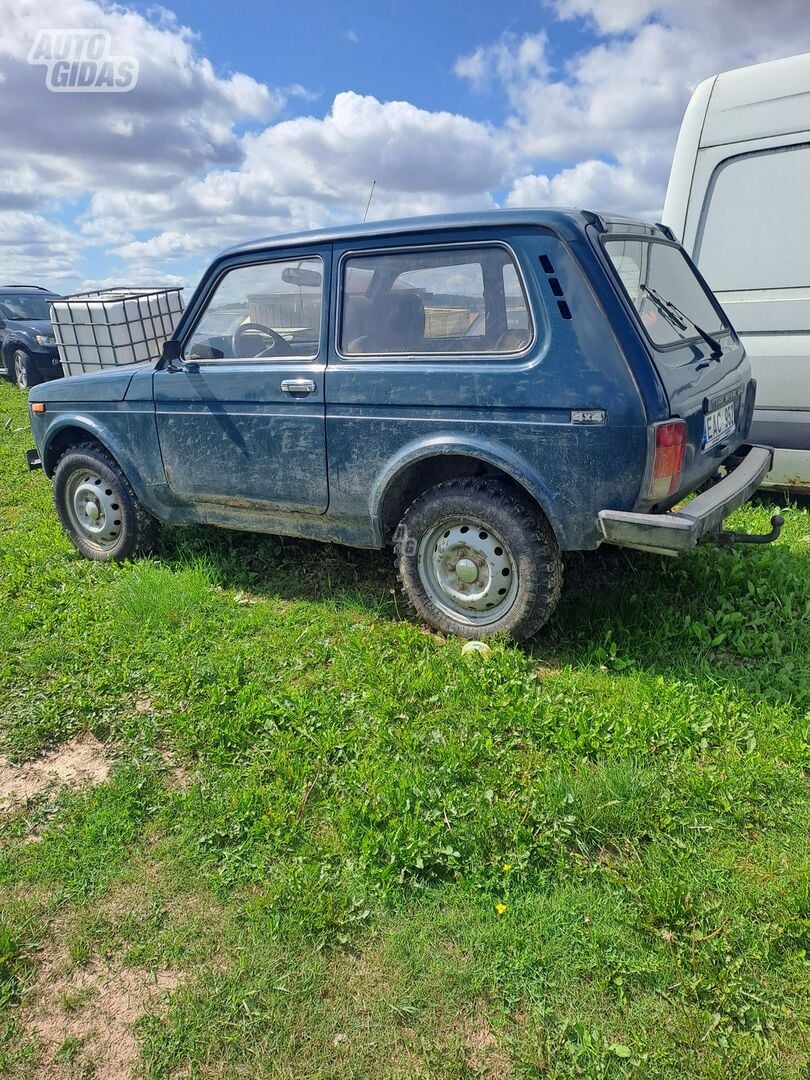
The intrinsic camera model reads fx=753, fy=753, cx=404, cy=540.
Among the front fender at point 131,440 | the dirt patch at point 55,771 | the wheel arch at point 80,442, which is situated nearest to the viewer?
the dirt patch at point 55,771

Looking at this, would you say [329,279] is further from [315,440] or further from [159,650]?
[159,650]

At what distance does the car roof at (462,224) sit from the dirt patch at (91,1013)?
302 cm

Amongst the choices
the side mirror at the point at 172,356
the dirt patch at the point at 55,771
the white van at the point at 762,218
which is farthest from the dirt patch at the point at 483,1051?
the white van at the point at 762,218

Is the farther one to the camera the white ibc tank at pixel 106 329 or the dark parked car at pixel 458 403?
the white ibc tank at pixel 106 329

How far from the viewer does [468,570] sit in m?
3.58

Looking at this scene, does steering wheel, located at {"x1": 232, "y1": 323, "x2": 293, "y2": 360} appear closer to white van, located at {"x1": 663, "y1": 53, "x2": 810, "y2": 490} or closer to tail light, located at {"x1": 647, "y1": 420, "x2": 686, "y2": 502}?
tail light, located at {"x1": 647, "y1": 420, "x2": 686, "y2": 502}

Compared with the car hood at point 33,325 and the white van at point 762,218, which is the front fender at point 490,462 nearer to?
the white van at point 762,218

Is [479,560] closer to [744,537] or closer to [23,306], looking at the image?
[744,537]

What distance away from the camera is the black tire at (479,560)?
3369 mm

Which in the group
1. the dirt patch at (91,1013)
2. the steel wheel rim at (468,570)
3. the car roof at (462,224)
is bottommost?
the dirt patch at (91,1013)

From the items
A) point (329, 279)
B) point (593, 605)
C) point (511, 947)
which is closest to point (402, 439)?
point (329, 279)

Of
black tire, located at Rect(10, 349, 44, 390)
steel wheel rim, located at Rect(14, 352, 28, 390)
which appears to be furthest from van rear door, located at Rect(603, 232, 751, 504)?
steel wheel rim, located at Rect(14, 352, 28, 390)

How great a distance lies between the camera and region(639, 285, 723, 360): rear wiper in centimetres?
356

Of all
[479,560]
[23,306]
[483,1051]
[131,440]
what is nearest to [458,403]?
[479,560]
